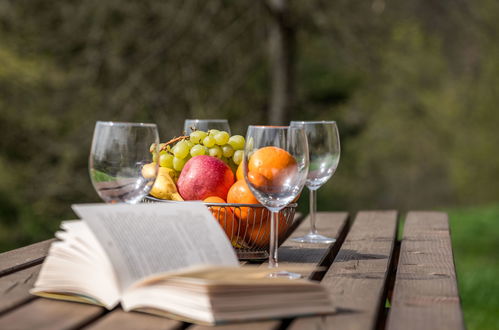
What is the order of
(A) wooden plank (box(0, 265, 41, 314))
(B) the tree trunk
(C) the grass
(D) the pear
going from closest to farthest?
(A) wooden plank (box(0, 265, 41, 314)), (D) the pear, (C) the grass, (B) the tree trunk

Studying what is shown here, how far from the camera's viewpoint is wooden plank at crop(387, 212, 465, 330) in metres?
1.00

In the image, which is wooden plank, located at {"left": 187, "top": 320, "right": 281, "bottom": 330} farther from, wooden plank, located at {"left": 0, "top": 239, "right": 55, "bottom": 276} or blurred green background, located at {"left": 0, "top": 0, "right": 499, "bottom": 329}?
blurred green background, located at {"left": 0, "top": 0, "right": 499, "bottom": 329}

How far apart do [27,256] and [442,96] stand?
36.0 ft

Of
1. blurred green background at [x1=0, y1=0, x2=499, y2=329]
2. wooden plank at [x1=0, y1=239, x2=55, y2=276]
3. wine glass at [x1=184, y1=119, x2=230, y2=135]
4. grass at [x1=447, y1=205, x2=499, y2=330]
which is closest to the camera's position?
wooden plank at [x1=0, y1=239, x2=55, y2=276]

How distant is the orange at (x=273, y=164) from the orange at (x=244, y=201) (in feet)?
0.61

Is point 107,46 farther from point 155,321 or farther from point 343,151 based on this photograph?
point 155,321

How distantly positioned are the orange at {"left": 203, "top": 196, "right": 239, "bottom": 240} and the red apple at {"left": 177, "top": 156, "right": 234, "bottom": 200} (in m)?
0.03

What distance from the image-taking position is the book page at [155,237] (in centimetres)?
103

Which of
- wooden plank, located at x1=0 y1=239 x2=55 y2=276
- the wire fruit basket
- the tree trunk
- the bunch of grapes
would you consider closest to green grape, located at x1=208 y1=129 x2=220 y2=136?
the bunch of grapes

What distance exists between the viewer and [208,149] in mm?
1570

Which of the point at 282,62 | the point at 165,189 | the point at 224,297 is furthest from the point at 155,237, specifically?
the point at 282,62

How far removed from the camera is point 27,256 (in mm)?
1534

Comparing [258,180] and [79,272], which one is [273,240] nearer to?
[258,180]

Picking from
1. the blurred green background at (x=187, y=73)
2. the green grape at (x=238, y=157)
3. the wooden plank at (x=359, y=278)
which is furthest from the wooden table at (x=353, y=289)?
the blurred green background at (x=187, y=73)
